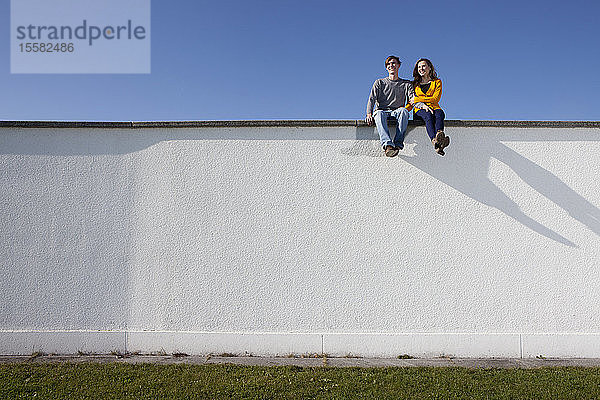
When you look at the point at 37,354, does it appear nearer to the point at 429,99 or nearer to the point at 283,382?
the point at 283,382

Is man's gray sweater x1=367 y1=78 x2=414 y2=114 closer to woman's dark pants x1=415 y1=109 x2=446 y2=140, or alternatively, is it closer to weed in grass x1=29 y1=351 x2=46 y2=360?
woman's dark pants x1=415 y1=109 x2=446 y2=140

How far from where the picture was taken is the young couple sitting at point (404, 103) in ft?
15.9

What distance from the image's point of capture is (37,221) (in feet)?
16.8

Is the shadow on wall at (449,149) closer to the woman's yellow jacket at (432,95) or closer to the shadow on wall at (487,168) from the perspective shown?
the shadow on wall at (487,168)

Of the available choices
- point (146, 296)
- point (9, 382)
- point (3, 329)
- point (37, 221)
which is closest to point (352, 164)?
point (146, 296)

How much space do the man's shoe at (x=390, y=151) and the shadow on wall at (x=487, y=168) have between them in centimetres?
21

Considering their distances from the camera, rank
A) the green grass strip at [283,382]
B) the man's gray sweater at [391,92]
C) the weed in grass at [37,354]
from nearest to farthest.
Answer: the green grass strip at [283,382] → the weed in grass at [37,354] → the man's gray sweater at [391,92]

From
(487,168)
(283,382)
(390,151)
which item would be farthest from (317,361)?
(487,168)

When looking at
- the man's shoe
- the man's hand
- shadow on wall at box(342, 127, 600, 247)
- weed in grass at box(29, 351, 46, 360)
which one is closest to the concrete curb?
weed in grass at box(29, 351, 46, 360)

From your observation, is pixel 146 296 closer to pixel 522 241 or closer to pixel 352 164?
pixel 352 164

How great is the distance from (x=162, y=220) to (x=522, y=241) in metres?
4.01

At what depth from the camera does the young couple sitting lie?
483cm

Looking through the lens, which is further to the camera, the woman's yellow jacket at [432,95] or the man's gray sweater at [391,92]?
the man's gray sweater at [391,92]

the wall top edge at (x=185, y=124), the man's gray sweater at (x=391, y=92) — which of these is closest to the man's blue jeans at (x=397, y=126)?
the wall top edge at (x=185, y=124)
